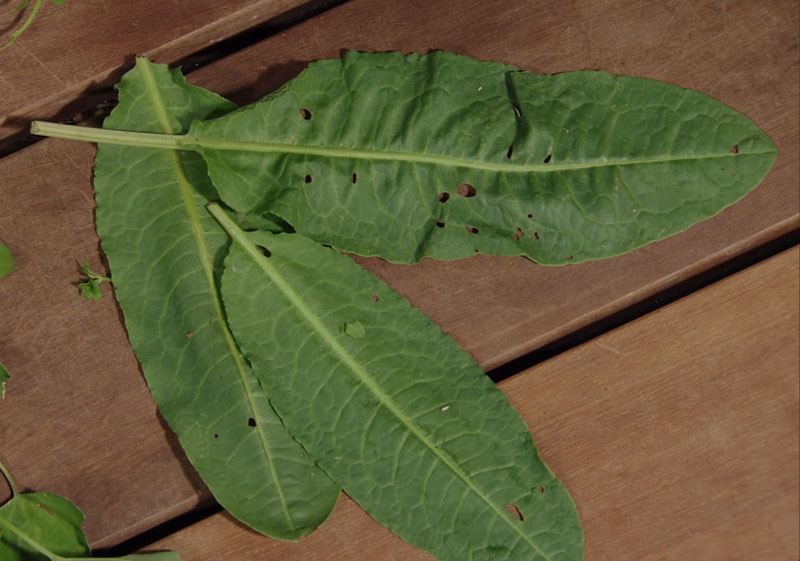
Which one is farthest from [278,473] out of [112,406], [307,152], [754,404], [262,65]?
[754,404]

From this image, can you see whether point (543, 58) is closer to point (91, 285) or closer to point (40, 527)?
point (91, 285)

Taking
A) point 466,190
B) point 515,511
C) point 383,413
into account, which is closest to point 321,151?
point 466,190

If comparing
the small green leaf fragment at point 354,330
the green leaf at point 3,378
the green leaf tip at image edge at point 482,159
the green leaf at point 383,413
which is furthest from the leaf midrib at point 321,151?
the green leaf at point 3,378

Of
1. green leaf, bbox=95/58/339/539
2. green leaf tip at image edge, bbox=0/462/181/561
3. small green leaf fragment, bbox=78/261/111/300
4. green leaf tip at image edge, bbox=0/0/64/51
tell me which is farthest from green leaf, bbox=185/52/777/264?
green leaf tip at image edge, bbox=0/462/181/561

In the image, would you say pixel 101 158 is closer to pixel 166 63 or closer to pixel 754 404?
pixel 166 63

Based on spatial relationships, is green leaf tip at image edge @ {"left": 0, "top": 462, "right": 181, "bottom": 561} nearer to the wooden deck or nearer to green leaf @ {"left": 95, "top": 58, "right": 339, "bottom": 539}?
the wooden deck
